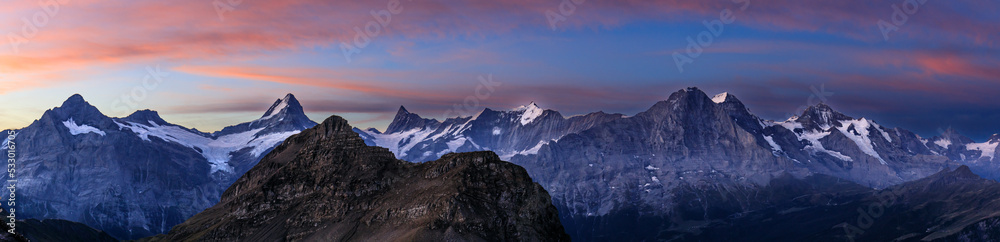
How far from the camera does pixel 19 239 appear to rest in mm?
93312

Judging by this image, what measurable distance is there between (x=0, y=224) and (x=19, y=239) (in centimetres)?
542

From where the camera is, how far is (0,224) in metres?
96.6
